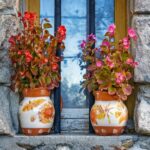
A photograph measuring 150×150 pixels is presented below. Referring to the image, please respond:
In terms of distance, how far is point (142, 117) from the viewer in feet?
6.77

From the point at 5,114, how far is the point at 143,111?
65 centimetres

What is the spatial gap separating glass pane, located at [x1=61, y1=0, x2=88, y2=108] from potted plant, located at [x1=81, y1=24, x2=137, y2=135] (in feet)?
0.73

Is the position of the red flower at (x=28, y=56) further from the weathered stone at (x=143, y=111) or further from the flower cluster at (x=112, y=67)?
the weathered stone at (x=143, y=111)

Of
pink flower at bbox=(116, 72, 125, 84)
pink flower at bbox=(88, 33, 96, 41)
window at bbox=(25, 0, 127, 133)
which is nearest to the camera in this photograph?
pink flower at bbox=(116, 72, 125, 84)

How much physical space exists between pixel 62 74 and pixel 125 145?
1.72ft

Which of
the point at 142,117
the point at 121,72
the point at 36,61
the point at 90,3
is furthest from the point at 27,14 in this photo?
the point at 142,117

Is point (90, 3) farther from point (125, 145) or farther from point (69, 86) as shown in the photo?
point (125, 145)

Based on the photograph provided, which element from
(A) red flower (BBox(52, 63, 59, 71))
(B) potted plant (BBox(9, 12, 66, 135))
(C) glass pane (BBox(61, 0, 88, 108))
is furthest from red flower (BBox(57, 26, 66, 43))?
(C) glass pane (BBox(61, 0, 88, 108))

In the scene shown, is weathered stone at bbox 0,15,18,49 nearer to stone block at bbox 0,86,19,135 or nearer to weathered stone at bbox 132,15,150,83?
stone block at bbox 0,86,19,135

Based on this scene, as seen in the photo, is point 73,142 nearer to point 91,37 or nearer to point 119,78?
point 119,78

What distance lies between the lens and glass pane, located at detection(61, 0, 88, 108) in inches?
92.7

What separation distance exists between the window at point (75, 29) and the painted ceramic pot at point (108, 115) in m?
0.20

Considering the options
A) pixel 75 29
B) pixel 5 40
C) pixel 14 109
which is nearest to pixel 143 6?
pixel 75 29

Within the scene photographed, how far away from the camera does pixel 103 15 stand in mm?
2398
